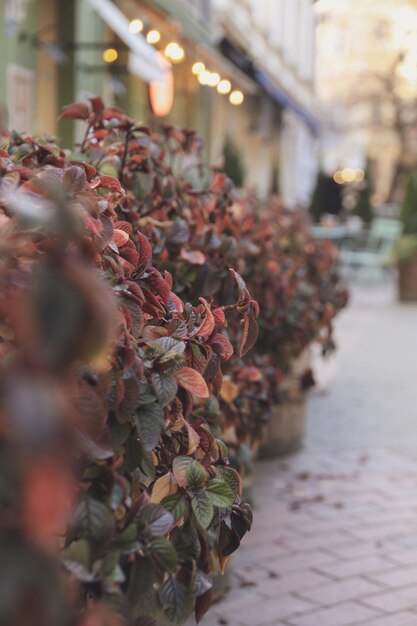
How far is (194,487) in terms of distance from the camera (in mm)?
1984

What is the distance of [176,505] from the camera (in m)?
1.95

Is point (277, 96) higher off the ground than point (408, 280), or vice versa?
point (277, 96)

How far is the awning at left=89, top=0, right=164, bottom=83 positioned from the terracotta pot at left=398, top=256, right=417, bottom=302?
6.10m

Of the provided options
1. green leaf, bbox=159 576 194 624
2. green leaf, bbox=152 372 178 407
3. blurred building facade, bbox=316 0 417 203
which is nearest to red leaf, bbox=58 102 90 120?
green leaf, bbox=152 372 178 407

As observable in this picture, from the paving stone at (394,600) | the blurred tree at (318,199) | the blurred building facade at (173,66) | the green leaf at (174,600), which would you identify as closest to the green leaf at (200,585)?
the green leaf at (174,600)

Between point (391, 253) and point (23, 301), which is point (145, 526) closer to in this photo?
point (23, 301)

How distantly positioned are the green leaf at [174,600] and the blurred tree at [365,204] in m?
22.0

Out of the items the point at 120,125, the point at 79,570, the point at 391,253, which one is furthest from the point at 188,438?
the point at 391,253

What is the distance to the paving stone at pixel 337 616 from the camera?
372cm

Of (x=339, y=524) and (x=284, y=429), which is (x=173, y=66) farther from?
(x=339, y=524)

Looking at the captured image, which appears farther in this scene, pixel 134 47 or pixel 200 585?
pixel 134 47

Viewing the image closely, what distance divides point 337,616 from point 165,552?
7.43ft

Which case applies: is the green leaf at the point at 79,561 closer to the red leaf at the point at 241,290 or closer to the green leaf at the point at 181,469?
the green leaf at the point at 181,469

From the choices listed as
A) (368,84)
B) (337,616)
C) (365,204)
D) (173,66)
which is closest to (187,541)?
(337,616)
